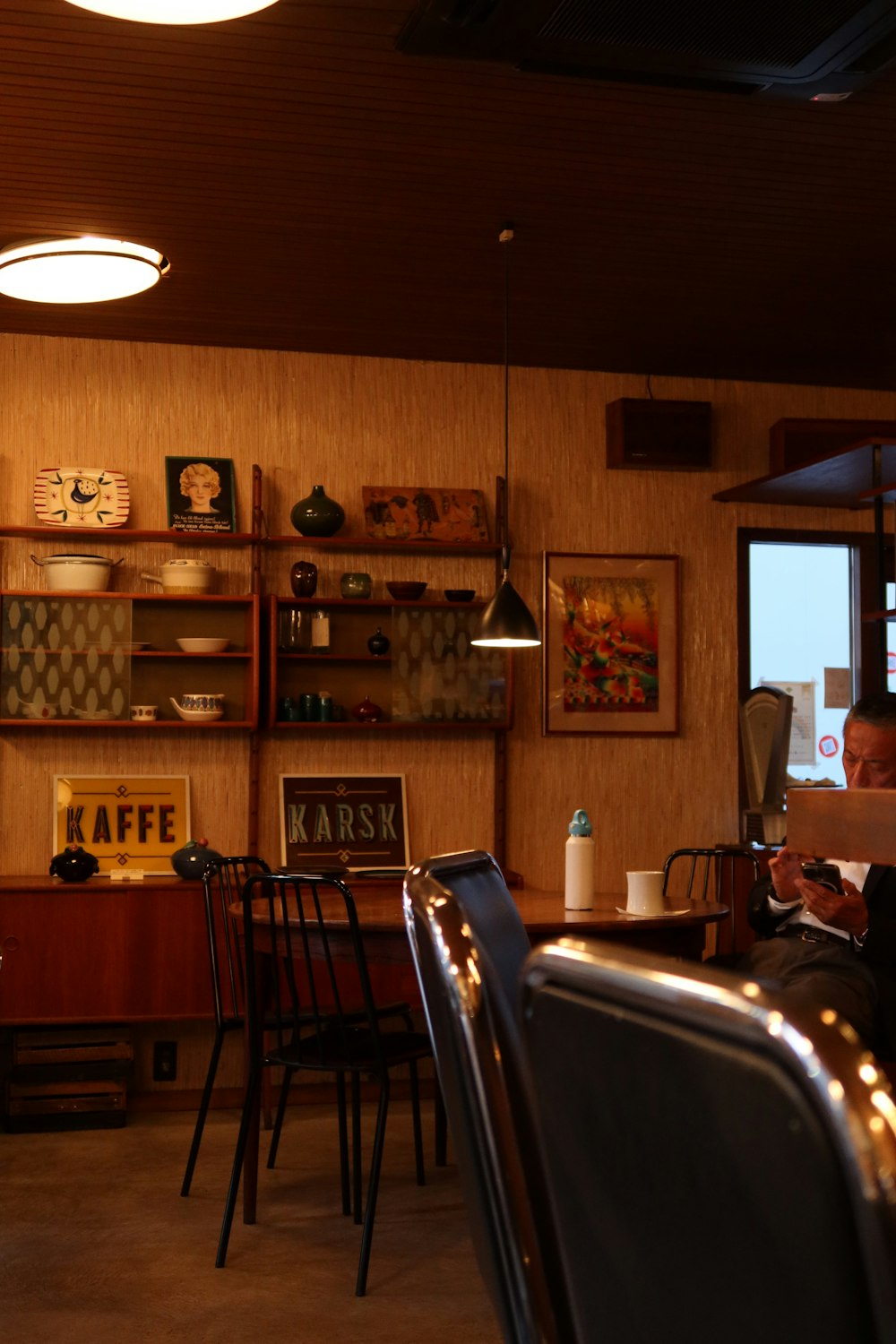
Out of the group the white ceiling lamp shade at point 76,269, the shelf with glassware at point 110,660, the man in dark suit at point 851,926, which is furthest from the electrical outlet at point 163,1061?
the white ceiling lamp shade at point 76,269

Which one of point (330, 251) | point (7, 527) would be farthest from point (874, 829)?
point (7, 527)

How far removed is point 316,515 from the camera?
5.30 meters

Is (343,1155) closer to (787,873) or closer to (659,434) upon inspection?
(787,873)

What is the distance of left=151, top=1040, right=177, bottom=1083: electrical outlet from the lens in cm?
519

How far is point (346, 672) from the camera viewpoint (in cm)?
550

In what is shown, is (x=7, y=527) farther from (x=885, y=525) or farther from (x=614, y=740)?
(x=885, y=525)

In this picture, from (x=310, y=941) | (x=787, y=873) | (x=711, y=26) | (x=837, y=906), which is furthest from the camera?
Result: (x=310, y=941)

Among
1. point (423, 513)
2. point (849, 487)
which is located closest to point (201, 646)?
point (423, 513)

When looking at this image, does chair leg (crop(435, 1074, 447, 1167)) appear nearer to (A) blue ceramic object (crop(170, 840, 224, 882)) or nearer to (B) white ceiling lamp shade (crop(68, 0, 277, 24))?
(A) blue ceramic object (crop(170, 840, 224, 882))

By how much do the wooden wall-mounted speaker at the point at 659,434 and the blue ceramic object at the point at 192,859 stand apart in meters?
2.33

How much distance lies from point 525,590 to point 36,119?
2.82 m

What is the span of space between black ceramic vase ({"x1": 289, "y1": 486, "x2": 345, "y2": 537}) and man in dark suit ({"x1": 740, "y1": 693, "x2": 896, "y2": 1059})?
8.32 feet

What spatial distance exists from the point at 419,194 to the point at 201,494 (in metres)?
1.82

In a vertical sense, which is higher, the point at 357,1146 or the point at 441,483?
the point at 441,483
